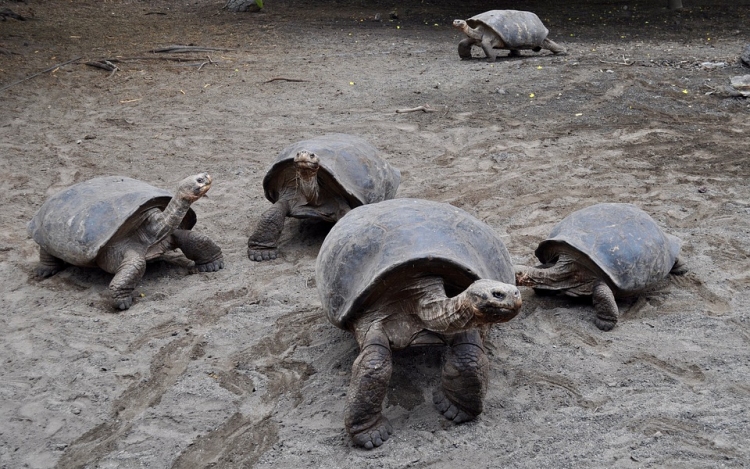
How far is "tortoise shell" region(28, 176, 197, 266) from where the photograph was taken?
4.23 m

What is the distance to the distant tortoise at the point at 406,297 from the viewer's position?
2908 mm

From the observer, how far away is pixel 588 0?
1371cm

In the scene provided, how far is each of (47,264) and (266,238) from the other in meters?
1.34

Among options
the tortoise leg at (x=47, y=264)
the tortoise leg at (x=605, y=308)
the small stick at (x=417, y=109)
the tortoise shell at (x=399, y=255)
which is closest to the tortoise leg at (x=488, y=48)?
the small stick at (x=417, y=109)

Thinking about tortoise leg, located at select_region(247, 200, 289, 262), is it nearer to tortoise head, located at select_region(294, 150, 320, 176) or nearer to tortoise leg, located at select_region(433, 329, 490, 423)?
tortoise head, located at select_region(294, 150, 320, 176)

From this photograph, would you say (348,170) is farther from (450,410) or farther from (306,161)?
(450,410)

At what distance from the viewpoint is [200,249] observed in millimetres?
4531

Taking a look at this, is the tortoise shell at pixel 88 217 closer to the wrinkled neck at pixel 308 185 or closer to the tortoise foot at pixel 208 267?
the tortoise foot at pixel 208 267

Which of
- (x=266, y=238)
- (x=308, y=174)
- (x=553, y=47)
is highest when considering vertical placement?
(x=308, y=174)

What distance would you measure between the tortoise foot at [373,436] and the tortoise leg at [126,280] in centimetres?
183

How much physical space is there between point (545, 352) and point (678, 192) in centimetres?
257

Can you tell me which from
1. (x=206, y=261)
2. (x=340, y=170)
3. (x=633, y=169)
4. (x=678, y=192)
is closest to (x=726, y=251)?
(x=678, y=192)

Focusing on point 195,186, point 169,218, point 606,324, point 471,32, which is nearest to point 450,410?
point 606,324

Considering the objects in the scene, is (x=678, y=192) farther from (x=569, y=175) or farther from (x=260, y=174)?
(x=260, y=174)
